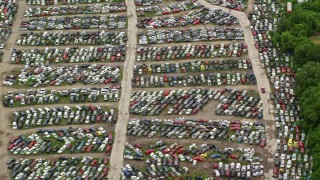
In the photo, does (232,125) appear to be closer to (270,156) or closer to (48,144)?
(270,156)

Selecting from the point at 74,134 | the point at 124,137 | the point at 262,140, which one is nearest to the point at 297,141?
the point at 262,140

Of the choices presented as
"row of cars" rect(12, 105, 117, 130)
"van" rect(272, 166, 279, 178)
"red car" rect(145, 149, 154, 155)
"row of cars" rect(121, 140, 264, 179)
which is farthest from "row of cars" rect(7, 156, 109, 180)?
"van" rect(272, 166, 279, 178)

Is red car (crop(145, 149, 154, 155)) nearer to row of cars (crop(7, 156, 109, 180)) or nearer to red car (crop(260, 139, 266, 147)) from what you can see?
row of cars (crop(7, 156, 109, 180))

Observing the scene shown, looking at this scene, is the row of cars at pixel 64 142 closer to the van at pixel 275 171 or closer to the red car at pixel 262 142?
the red car at pixel 262 142

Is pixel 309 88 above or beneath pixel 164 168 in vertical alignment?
above

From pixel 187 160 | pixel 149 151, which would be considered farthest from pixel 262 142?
pixel 149 151

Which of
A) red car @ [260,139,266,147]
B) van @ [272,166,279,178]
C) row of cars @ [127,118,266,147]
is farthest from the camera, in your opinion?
row of cars @ [127,118,266,147]

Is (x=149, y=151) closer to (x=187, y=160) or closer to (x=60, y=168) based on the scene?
(x=187, y=160)

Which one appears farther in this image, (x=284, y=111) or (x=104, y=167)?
(x=284, y=111)
